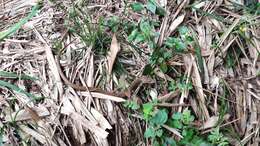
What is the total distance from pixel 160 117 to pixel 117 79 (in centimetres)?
19

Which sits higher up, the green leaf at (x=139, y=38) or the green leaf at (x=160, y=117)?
the green leaf at (x=139, y=38)

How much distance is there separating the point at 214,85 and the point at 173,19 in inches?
11.2

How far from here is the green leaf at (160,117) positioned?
1441 millimetres

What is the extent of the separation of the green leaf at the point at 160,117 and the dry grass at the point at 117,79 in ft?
0.13

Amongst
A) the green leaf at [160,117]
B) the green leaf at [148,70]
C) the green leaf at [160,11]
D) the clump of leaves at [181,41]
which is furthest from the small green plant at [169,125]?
the green leaf at [160,11]

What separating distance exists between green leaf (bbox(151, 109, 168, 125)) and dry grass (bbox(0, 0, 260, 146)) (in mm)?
39

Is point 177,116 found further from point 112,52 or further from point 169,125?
point 112,52

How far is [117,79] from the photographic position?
59.4 inches

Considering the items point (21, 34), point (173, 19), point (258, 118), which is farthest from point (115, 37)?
point (258, 118)

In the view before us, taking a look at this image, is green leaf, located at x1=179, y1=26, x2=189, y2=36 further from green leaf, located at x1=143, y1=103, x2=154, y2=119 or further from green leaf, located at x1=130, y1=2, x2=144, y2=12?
green leaf, located at x1=143, y1=103, x2=154, y2=119

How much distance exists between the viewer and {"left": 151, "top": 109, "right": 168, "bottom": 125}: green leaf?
1.44 metres

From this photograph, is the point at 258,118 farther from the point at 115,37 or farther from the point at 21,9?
the point at 21,9

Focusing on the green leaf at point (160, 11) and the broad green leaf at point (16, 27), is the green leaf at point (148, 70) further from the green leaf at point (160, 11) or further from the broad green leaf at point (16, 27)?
the broad green leaf at point (16, 27)

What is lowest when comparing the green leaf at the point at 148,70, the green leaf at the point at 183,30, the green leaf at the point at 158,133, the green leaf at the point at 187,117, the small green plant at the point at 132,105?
the green leaf at the point at 158,133
